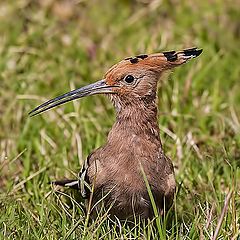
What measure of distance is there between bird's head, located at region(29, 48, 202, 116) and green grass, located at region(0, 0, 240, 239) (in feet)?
1.58

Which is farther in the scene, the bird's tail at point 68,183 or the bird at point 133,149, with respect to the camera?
the bird's tail at point 68,183

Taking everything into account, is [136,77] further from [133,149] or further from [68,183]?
[68,183]

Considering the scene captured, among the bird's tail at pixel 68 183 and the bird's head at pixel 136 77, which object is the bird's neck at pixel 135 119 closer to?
the bird's head at pixel 136 77

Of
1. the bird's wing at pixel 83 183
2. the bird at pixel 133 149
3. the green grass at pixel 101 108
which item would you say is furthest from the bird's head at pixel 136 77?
the green grass at pixel 101 108

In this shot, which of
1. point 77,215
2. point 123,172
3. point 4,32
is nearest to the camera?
point 123,172

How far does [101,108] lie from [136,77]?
59.7 inches

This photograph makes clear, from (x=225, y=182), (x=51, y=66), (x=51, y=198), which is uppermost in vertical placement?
(x=51, y=66)

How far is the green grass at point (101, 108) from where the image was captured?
11.0ft

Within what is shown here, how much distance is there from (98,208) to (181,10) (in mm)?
2861

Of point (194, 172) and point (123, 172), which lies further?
point (194, 172)

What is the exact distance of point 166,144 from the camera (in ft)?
14.4

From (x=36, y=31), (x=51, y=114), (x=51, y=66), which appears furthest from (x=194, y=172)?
(x=36, y=31)

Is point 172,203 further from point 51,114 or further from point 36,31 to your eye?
point 36,31

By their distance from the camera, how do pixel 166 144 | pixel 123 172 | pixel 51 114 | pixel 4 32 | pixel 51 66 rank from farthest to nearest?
1. pixel 4 32
2. pixel 51 66
3. pixel 51 114
4. pixel 166 144
5. pixel 123 172
